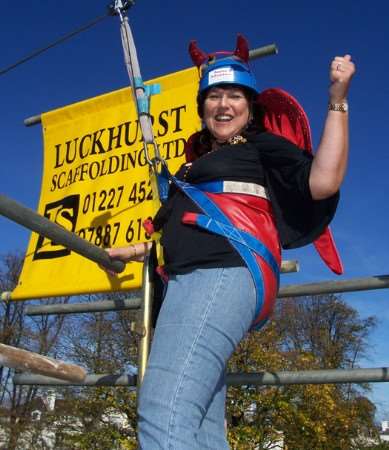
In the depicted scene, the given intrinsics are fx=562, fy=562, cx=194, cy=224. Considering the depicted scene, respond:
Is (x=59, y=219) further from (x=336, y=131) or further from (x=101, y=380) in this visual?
(x=336, y=131)

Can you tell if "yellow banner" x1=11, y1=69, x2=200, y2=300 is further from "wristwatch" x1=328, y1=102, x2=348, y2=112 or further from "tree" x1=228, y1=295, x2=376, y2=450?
"tree" x1=228, y1=295, x2=376, y2=450

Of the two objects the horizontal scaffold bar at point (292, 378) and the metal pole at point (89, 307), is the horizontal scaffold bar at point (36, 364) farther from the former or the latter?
the metal pole at point (89, 307)

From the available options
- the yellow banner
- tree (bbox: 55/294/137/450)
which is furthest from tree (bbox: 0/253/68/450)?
the yellow banner

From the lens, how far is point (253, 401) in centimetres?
1802

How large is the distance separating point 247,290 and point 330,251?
1.75 feet

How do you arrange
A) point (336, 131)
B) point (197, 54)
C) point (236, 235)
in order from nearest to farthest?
point (336, 131) → point (236, 235) → point (197, 54)

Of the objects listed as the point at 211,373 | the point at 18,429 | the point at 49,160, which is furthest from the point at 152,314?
the point at 18,429

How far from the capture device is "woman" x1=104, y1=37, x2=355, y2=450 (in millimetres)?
1522

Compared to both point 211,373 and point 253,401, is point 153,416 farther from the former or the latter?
point 253,401

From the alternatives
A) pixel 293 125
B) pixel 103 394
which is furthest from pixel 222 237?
pixel 103 394

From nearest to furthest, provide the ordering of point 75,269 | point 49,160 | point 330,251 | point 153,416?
point 153,416, point 330,251, point 75,269, point 49,160

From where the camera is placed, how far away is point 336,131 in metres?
1.60

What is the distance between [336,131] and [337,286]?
0.96 meters

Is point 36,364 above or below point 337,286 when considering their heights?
below
